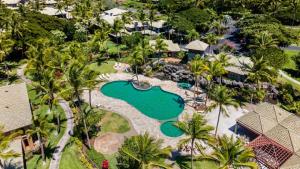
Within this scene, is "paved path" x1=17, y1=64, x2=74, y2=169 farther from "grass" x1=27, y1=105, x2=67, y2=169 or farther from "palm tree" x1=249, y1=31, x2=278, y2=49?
"palm tree" x1=249, y1=31, x2=278, y2=49

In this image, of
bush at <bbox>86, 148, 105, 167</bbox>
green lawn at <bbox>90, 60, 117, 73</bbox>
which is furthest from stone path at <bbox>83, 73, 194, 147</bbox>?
bush at <bbox>86, 148, 105, 167</bbox>

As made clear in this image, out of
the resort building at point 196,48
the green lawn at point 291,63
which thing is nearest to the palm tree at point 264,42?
the green lawn at point 291,63

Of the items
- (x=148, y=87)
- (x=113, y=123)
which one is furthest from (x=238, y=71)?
(x=113, y=123)

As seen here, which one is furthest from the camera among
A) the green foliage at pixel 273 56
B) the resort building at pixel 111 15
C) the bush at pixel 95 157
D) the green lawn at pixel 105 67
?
the resort building at pixel 111 15

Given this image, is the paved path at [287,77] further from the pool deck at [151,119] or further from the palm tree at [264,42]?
the pool deck at [151,119]

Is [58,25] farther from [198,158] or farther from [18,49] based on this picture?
[198,158]

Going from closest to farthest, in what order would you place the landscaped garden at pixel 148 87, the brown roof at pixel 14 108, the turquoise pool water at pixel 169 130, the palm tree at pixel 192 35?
1. the landscaped garden at pixel 148 87
2. the brown roof at pixel 14 108
3. the turquoise pool water at pixel 169 130
4. the palm tree at pixel 192 35

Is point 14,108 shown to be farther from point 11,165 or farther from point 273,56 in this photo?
point 273,56
